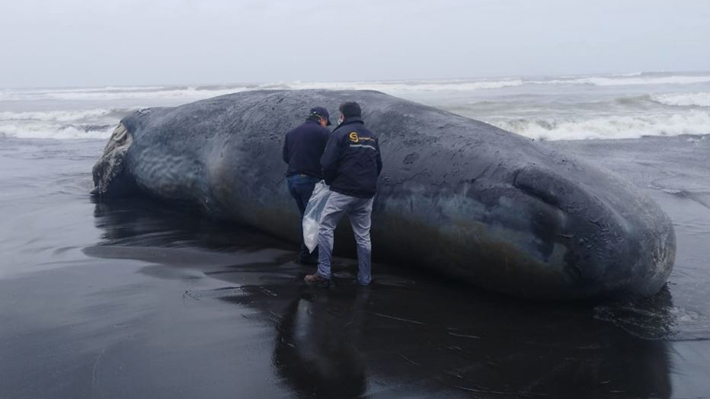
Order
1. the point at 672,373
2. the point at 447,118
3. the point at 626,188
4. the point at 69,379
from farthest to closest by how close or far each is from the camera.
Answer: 1. the point at 447,118
2. the point at 626,188
3. the point at 672,373
4. the point at 69,379

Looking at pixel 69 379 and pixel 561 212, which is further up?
pixel 561 212

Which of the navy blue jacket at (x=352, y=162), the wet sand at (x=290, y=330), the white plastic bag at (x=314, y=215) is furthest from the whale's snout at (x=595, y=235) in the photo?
the white plastic bag at (x=314, y=215)

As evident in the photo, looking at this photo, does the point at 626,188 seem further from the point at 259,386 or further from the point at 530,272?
the point at 259,386

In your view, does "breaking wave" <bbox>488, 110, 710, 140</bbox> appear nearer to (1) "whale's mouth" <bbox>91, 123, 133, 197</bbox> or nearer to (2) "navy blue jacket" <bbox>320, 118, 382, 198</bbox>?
(1) "whale's mouth" <bbox>91, 123, 133, 197</bbox>

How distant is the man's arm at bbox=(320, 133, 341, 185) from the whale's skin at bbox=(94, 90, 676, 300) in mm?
690

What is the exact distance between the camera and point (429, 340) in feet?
14.4

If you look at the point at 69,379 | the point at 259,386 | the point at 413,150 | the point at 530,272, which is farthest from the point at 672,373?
the point at 69,379

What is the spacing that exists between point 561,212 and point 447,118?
70.4 inches

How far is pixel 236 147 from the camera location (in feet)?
23.7

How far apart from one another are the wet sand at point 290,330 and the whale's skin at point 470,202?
28cm

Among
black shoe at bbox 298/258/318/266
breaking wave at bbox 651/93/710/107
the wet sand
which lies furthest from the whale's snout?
breaking wave at bbox 651/93/710/107

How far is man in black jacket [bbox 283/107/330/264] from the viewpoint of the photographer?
235 inches

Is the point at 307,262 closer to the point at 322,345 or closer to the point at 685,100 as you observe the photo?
the point at 322,345

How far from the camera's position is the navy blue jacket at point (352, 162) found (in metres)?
5.32
